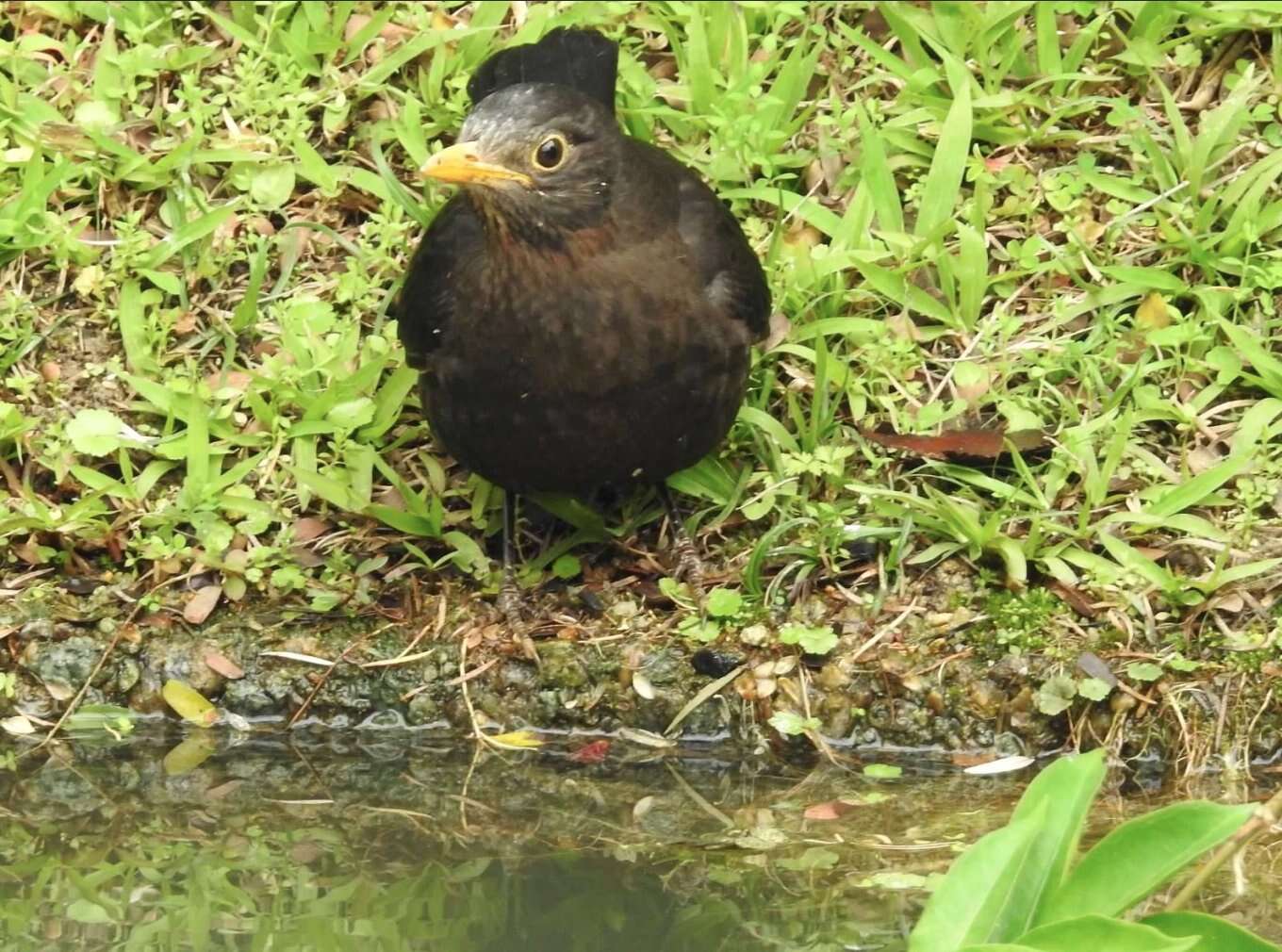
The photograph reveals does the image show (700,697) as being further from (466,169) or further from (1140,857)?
(1140,857)

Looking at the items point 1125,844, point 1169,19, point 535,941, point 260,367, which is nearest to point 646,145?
point 260,367

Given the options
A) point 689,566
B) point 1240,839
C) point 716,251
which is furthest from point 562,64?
point 1240,839

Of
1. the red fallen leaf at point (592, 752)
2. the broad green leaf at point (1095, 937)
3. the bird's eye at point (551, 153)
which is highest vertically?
the bird's eye at point (551, 153)

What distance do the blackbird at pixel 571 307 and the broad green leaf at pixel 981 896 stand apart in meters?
1.78

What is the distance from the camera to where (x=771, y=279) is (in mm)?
5809

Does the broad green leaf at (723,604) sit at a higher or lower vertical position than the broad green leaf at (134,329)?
lower

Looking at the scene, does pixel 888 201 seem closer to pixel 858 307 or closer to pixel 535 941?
pixel 858 307

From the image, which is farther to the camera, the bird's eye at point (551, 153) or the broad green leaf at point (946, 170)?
the broad green leaf at point (946, 170)

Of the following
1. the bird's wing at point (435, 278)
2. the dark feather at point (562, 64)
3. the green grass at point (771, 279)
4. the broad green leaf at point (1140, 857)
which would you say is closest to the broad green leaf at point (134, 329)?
the green grass at point (771, 279)

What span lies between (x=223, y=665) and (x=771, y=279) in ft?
6.32

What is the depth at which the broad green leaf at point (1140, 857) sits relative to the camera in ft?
11.0

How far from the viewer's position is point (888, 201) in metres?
5.95

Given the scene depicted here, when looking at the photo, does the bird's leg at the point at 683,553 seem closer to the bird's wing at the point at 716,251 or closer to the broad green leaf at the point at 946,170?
the bird's wing at the point at 716,251

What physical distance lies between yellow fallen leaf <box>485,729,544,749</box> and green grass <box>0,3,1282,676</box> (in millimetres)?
536
